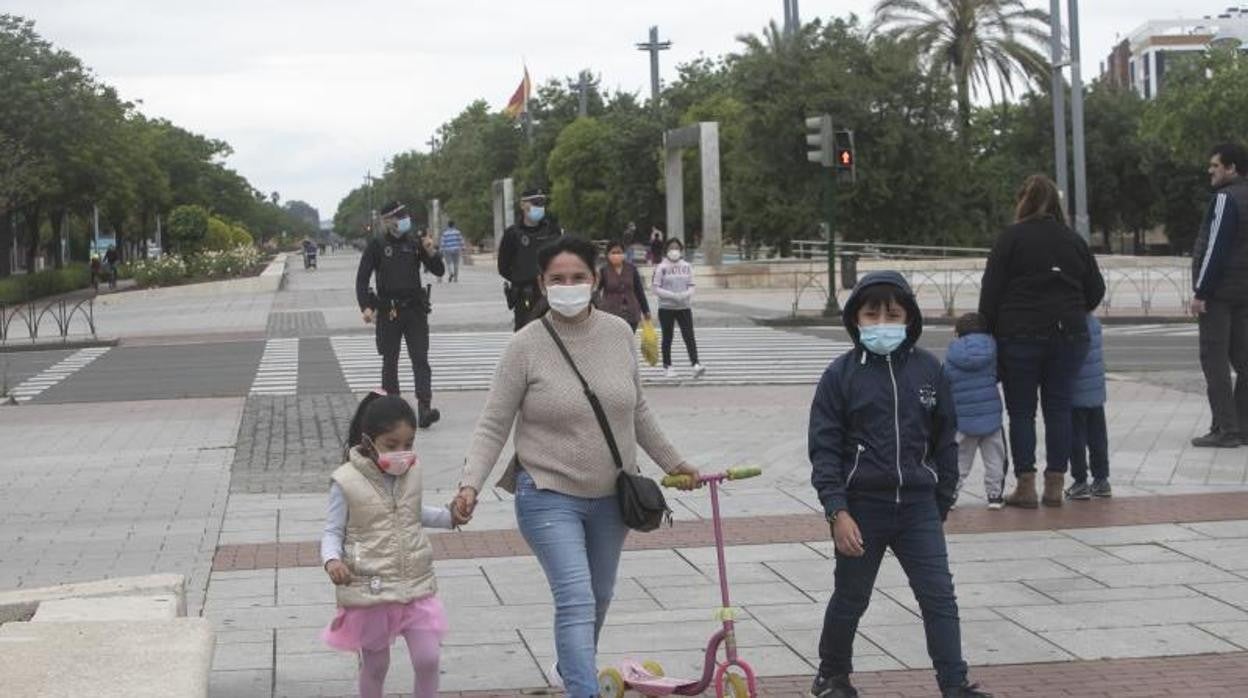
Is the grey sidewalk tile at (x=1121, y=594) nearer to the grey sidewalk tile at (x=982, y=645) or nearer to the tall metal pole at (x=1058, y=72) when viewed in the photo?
the grey sidewalk tile at (x=982, y=645)

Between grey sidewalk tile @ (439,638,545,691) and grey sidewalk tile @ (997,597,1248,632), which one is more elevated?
grey sidewalk tile @ (439,638,545,691)

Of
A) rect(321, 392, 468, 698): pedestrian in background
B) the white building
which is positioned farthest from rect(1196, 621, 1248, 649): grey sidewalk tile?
the white building

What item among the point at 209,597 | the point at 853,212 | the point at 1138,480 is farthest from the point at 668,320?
the point at 853,212

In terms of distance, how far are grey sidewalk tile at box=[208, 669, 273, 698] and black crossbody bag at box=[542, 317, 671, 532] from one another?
150cm

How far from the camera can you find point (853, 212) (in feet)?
A: 158

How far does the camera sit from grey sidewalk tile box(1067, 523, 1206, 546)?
28.8 feet

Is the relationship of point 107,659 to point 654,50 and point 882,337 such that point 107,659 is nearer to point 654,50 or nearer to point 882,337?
point 882,337

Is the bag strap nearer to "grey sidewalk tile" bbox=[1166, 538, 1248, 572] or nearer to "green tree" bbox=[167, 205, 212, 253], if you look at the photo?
"grey sidewalk tile" bbox=[1166, 538, 1248, 572]

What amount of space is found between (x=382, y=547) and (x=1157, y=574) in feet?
13.0

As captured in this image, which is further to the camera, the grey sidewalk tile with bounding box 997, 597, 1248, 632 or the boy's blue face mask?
the grey sidewalk tile with bounding box 997, 597, 1248, 632

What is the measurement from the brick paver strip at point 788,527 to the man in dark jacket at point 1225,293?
6.59ft

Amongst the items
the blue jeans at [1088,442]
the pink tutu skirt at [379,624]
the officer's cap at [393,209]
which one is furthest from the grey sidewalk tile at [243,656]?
the officer's cap at [393,209]

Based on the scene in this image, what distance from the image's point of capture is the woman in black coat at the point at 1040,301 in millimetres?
9219

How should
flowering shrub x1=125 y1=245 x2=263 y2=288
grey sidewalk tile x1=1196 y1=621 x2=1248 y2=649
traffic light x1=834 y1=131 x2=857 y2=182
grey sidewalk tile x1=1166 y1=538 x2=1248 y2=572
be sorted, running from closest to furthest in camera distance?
grey sidewalk tile x1=1196 y1=621 x2=1248 y2=649, grey sidewalk tile x1=1166 y1=538 x2=1248 y2=572, traffic light x1=834 y1=131 x2=857 y2=182, flowering shrub x1=125 y1=245 x2=263 y2=288
